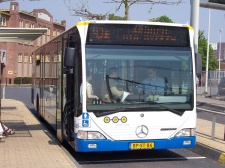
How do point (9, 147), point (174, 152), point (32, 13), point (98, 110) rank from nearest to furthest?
point (98, 110), point (9, 147), point (174, 152), point (32, 13)

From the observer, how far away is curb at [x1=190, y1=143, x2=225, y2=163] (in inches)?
408

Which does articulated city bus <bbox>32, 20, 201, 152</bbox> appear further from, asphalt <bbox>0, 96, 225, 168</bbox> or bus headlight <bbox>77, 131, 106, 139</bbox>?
asphalt <bbox>0, 96, 225, 168</bbox>

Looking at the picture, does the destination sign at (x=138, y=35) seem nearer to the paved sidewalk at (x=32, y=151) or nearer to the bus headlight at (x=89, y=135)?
the bus headlight at (x=89, y=135)

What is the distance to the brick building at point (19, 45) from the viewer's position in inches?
2474

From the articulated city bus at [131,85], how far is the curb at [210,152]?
2.80 ft

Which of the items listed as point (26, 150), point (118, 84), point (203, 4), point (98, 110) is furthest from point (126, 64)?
point (203, 4)

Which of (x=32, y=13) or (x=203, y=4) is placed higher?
(x=32, y=13)

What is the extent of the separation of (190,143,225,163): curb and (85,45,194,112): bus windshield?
1.41 m

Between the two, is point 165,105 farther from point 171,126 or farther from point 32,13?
point 32,13

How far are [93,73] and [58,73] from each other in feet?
10.2

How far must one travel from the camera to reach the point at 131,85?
9672 mm

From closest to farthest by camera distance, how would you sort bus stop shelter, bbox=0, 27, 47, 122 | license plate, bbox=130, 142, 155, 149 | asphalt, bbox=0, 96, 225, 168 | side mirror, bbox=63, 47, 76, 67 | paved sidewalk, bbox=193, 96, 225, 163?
asphalt, bbox=0, 96, 225, 168 → side mirror, bbox=63, 47, 76, 67 → license plate, bbox=130, 142, 155, 149 → paved sidewalk, bbox=193, 96, 225, 163 → bus stop shelter, bbox=0, 27, 47, 122

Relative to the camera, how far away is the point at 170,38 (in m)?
10.1

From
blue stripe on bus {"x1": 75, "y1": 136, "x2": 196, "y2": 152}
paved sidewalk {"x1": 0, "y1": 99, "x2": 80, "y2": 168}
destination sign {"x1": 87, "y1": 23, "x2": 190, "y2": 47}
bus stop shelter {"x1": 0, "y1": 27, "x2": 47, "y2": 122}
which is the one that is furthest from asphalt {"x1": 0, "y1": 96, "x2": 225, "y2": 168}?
bus stop shelter {"x1": 0, "y1": 27, "x2": 47, "y2": 122}
